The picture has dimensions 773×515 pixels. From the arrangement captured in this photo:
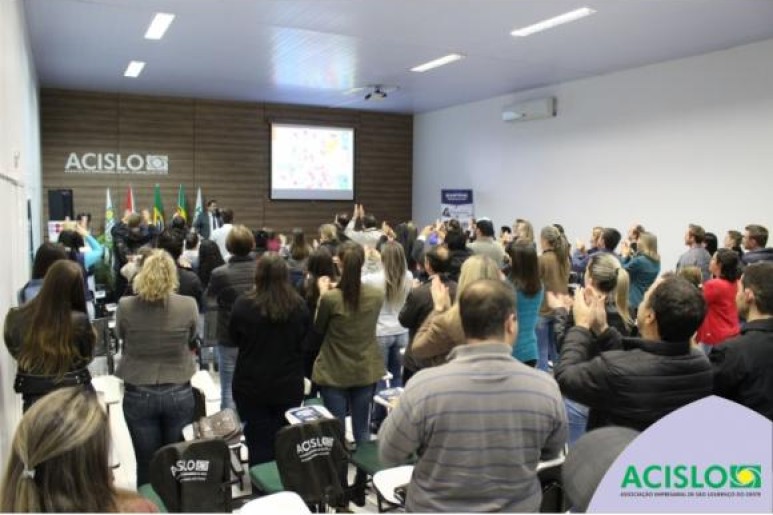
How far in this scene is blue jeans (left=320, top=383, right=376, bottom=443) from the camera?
3.72m

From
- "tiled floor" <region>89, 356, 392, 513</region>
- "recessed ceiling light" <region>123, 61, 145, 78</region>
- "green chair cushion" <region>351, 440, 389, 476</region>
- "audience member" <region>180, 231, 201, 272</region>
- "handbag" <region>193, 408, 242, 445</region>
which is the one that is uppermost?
"recessed ceiling light" <region>123, 61, 145, 78</region>

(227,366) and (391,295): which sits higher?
(391,295)

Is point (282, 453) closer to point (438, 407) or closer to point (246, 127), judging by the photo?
point (438, 407)

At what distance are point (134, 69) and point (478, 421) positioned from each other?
9.49 meters

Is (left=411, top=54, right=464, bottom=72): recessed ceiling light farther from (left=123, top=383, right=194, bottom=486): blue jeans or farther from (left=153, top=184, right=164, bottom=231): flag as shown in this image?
(left=123, top=383, right=194, bottom=486): blue jeans

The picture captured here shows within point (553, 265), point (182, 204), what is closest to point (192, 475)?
point (553, 265)

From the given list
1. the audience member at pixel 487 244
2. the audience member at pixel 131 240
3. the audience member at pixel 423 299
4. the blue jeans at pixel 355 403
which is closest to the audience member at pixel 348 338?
the blue jeans at pixel 355 403

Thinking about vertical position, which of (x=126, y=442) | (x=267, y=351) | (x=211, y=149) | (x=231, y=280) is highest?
(x=211, y=149)

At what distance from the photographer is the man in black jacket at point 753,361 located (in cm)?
242

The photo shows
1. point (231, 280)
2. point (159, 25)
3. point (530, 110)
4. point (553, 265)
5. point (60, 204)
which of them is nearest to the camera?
point (231, 280)

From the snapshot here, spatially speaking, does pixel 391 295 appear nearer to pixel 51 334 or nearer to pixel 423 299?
pixel 423 299

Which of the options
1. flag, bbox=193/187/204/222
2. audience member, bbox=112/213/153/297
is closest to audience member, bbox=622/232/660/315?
audience member, bbox=112/213/153/297

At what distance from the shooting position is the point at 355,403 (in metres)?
3.80

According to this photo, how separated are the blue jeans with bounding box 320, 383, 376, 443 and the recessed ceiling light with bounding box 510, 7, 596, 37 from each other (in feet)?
15.3
